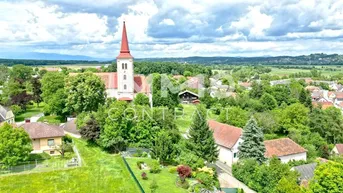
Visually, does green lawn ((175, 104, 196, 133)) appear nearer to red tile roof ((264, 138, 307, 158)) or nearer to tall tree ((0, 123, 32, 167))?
red tile roof ((264, 138, 307, 158))

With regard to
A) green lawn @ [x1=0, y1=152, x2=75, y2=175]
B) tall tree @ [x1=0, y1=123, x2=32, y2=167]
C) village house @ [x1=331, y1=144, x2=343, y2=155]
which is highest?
tall tree @ [x1=0, y1=123, x2=32, y2=167]

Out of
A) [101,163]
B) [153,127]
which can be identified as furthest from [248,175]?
[101,163]

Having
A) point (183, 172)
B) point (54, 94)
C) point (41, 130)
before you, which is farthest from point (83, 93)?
point (183, 172)

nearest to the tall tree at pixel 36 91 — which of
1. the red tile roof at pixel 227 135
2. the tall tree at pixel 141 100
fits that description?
the tall tree at pixel 141 100

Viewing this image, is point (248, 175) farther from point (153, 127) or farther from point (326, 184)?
point (153, 127)

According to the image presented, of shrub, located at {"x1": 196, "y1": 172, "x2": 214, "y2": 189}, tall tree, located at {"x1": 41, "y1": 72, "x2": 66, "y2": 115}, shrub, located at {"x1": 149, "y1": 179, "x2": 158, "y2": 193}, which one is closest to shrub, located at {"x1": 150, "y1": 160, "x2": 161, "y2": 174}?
shrub, located at {"x1": 149, "y1": 179, "x2": 158, "y2": 193}

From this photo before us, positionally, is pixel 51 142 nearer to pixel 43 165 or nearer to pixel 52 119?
pixel 43 165

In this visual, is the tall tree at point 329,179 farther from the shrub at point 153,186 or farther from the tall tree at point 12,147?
the tall tree at point 12,147

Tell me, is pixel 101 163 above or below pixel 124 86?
below
